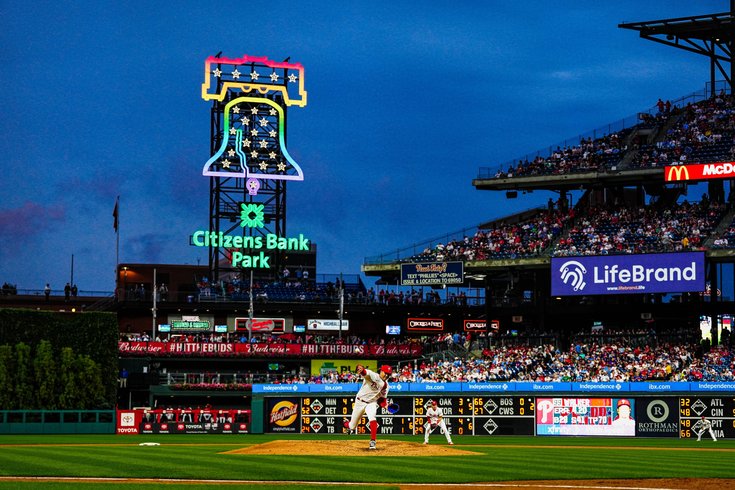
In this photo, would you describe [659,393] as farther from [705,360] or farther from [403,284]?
[403,284]

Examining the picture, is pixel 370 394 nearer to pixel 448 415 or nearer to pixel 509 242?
pixel 448 415

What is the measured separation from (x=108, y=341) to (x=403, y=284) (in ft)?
63.3

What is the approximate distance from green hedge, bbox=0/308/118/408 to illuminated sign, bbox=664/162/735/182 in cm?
3302

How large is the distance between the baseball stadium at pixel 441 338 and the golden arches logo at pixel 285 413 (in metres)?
0.10

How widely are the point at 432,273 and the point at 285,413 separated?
648 inches

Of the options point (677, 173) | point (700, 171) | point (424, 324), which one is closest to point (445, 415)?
point (424, 324)

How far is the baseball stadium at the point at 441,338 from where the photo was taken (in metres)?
37.9

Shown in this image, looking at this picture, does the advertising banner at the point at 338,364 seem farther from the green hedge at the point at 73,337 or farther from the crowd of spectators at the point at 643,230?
the green hedge at the point at 73,337

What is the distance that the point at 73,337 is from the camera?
57.7 meters

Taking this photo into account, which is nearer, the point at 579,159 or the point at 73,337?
the point at 73,337

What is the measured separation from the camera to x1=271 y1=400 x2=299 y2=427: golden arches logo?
54031 millimetres

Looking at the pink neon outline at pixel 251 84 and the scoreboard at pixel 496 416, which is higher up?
the pink neon outline at pixel 251 84

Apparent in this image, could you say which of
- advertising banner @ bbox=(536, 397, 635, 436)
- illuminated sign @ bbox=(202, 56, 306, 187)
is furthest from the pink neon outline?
advertising banner @ bbox=(536, 397, 635, 436)

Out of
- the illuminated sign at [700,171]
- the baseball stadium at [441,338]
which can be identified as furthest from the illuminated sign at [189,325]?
the illuminated sign at [700,171]
